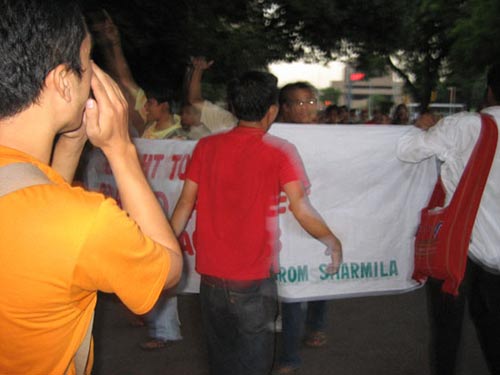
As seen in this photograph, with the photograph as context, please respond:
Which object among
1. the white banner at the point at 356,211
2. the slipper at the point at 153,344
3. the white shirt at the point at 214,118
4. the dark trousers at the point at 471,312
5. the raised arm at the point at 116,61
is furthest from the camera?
the white shirt at the point at 214,118

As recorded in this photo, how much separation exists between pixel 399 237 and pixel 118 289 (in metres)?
3.00

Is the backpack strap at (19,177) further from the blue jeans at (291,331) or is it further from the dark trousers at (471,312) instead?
the blue jeans at (291,331)

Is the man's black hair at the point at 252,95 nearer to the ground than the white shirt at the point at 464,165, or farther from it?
farther from it

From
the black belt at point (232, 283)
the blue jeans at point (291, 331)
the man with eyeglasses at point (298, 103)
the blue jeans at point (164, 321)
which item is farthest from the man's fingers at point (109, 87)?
the blue jeans at point (164, 321)

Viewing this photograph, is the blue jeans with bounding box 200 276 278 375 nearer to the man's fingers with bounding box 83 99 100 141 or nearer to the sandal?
the man's fingers with bounding box 83 99 100 141

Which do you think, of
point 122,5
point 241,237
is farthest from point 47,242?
point 122,5

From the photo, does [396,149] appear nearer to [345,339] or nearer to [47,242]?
[345,339]

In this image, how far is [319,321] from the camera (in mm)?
4598

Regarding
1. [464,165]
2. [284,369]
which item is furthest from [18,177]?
[284,369]

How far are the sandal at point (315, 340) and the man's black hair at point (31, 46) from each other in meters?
3.78

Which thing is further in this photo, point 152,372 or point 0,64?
point 152,372

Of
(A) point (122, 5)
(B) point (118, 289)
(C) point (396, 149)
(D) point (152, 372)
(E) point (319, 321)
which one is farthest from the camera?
(A) point (122, 5)

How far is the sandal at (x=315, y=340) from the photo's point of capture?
454 centimetres

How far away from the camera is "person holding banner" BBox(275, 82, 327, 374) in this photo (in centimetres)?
391
